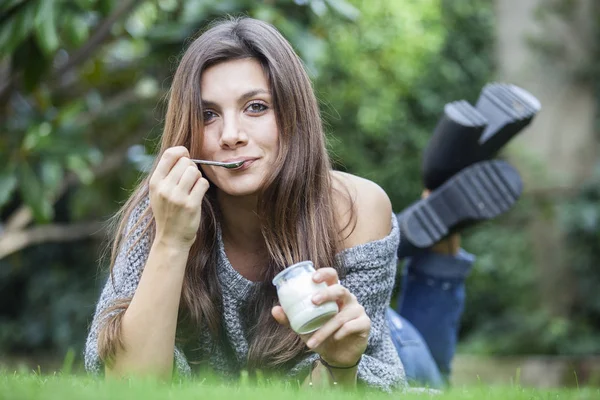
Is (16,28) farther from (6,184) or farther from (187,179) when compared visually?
(187,179)

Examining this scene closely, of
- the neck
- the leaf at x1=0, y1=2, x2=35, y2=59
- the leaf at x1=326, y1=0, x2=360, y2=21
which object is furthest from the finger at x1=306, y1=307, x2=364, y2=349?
the leaf at x1=326, y1=0, x2=360, y2=21

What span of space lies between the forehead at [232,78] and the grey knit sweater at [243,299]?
47 cm

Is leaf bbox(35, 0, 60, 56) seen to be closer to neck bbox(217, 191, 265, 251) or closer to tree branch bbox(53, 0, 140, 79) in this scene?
tree branch bbox(53, 0, 140, 79)

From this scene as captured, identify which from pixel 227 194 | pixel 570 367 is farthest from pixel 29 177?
pixel 570 367

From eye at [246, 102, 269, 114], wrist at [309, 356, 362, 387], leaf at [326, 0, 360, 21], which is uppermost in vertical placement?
leaf at [326, 0, 360, 21]

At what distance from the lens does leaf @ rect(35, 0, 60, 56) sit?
3.49m

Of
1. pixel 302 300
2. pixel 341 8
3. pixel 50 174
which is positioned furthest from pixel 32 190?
pixel 302 300

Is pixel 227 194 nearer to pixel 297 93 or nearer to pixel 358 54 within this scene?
pixel 297 93

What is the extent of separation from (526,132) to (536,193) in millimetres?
535

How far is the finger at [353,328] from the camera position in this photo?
185 centimetres

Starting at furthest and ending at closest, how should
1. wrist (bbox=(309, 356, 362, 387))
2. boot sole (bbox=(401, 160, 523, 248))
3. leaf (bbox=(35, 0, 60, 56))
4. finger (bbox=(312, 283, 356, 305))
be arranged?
1. leaf (bbox=(35, 0, 60, 56))
2. boot sole (bbox=(401, 160, 523, 248))
3. wrist (bbox=(309, 356, 362, 387))
4. finger (bbox=(312, 283, 356, 305))

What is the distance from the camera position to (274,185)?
2.34 metres

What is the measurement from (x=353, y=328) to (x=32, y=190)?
9.69 feet

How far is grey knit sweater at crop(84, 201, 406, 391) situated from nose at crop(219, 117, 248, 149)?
0.40 meters
